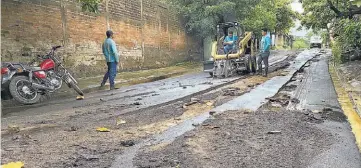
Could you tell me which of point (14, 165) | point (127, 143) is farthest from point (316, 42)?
point (14, 165)

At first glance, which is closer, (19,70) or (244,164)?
(244,164)

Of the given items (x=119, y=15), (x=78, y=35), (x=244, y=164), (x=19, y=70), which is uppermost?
(x=119, y=15)

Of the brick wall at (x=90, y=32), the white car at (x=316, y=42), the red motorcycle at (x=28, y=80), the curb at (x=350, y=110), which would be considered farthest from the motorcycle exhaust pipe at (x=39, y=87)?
the white car at (x=316, y=42)

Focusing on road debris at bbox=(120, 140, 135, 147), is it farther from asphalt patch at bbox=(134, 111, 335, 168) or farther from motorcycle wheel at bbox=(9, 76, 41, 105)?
motorcycle wheel at bbox=(9, 76, 41, 105)

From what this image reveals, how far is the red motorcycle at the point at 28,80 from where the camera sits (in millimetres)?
7301

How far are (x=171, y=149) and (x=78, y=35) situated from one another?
1001 centimetres

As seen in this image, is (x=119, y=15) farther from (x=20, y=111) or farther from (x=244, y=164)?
(x=244, y=164)

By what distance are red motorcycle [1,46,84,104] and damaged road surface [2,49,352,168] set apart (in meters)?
0.35

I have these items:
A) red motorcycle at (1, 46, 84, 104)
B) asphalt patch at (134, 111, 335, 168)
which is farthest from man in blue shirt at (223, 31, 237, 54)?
asphalt patch at (134, 111, 335, 168)

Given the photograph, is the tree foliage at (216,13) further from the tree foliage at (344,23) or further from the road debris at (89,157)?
the road debris at (89,157)

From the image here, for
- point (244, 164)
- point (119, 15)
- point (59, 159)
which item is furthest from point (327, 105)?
point (119, 15)

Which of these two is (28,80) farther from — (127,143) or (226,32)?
(226,32)

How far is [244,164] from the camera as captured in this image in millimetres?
3441

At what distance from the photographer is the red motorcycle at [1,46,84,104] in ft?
24.0
